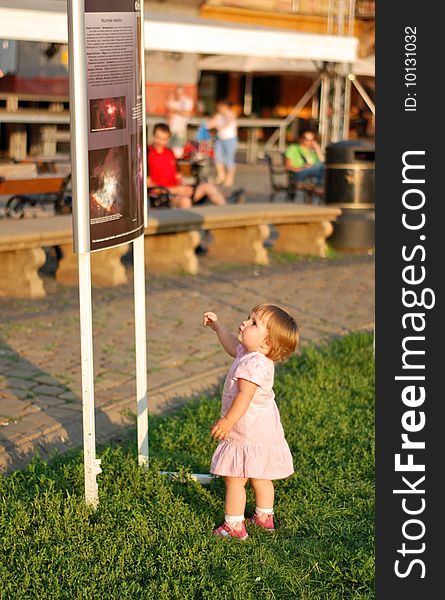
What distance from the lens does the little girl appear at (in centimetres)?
475

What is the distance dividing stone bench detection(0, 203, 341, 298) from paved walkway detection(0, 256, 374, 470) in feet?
0.71

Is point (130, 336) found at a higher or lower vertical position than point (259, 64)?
lower

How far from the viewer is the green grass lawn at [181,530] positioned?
4.23 m

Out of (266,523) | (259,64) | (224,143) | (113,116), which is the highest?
(259,64)

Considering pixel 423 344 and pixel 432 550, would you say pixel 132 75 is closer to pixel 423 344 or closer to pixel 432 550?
pixel 423 344

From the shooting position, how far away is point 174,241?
11609 mm

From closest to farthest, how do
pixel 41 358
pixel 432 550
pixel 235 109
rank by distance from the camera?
pixel 432 550
pixel 41 358
pixel 235 109

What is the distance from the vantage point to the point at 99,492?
5.08 m

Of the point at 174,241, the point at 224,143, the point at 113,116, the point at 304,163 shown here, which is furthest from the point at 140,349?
the point at 224,143

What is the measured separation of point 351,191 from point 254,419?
8733 millimetres

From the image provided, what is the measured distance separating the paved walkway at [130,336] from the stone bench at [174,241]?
216 millimetres

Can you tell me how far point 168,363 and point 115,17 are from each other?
3621mm

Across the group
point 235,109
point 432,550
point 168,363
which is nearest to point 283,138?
point 235,109

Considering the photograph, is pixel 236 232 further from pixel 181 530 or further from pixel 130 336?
pixel 181 530
